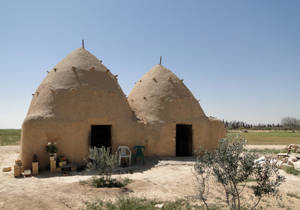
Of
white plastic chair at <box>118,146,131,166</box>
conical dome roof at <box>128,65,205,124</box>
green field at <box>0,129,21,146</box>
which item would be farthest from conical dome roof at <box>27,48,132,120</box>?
green field at <box>0,129,21,146</box>

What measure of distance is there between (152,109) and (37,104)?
5.92 metres

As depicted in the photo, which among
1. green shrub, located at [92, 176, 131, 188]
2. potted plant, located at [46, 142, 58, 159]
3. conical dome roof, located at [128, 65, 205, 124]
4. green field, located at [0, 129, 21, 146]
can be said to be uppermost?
conical dome roof, located at [128, 65, 205, 124]

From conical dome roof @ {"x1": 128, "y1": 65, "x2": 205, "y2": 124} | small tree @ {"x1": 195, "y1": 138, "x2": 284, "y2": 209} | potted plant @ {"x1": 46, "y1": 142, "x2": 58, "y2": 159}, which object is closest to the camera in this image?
small tree @ {"x1": 195, "y1": 138, "x2": 284, "y2": 209}

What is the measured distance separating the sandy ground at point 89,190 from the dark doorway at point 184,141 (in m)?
3.41

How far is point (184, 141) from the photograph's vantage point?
47.7 ft

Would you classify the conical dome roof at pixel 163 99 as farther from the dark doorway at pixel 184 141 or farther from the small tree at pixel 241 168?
the small tree at pixel 241 168

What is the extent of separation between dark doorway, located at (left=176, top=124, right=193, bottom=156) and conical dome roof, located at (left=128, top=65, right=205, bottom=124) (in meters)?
1.21

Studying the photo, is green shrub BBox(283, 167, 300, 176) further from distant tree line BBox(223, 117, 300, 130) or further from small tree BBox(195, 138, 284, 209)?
distant tree line BBox(223, 117, 300, 130)

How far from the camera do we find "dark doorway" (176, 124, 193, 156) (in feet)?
43.2

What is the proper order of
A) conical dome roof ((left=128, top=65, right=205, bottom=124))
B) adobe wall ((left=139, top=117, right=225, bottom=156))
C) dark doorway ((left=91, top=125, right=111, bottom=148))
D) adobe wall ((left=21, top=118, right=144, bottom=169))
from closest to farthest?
adobe wall ((left=21, top=118, right=144, bottom=169)), adobe wall ((left=139, top=117, right=225, bottom=156)), conical dome roof ((left=128, top=65, right=205, bottom=124)), dark doorway ((left=91, top=125, right=111, bottom=148))

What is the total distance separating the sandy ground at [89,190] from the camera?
5.69m

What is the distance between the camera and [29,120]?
959 cm

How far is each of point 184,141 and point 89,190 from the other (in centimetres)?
874

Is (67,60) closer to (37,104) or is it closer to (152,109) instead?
(37,104)
